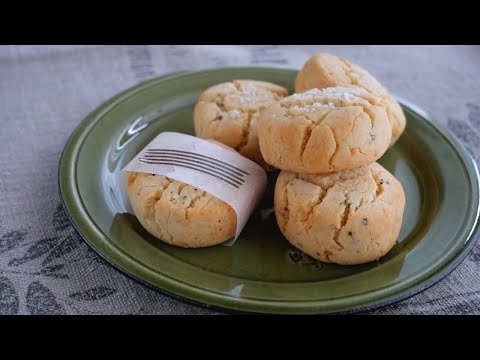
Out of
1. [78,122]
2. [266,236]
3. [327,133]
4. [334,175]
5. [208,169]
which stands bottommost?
[78,122]

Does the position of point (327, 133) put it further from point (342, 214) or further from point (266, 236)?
point (266, 236)

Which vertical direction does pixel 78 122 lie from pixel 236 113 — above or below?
below

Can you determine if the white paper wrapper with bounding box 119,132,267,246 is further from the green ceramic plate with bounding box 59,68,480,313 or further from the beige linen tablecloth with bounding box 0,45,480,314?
the beige linen tablecloth with bounding box 0,45,480,314

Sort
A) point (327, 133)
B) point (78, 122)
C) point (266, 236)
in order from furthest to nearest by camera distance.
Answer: point (78, 122) < point (266, 236) < point (327, 133)

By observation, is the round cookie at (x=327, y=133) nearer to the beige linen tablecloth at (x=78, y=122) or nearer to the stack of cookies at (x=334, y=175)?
the stack of cookies at (x=334, y=175)

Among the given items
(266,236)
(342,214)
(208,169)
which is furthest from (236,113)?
(342,214)

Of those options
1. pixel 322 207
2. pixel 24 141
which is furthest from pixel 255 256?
pixel 24 141

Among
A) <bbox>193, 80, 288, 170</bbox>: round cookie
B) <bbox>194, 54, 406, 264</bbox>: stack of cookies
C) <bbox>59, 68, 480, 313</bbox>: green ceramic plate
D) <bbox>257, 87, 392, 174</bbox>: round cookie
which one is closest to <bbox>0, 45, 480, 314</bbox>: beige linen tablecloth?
<bbox>59, 68, 480, 313</bbox>: green ceramic plate
